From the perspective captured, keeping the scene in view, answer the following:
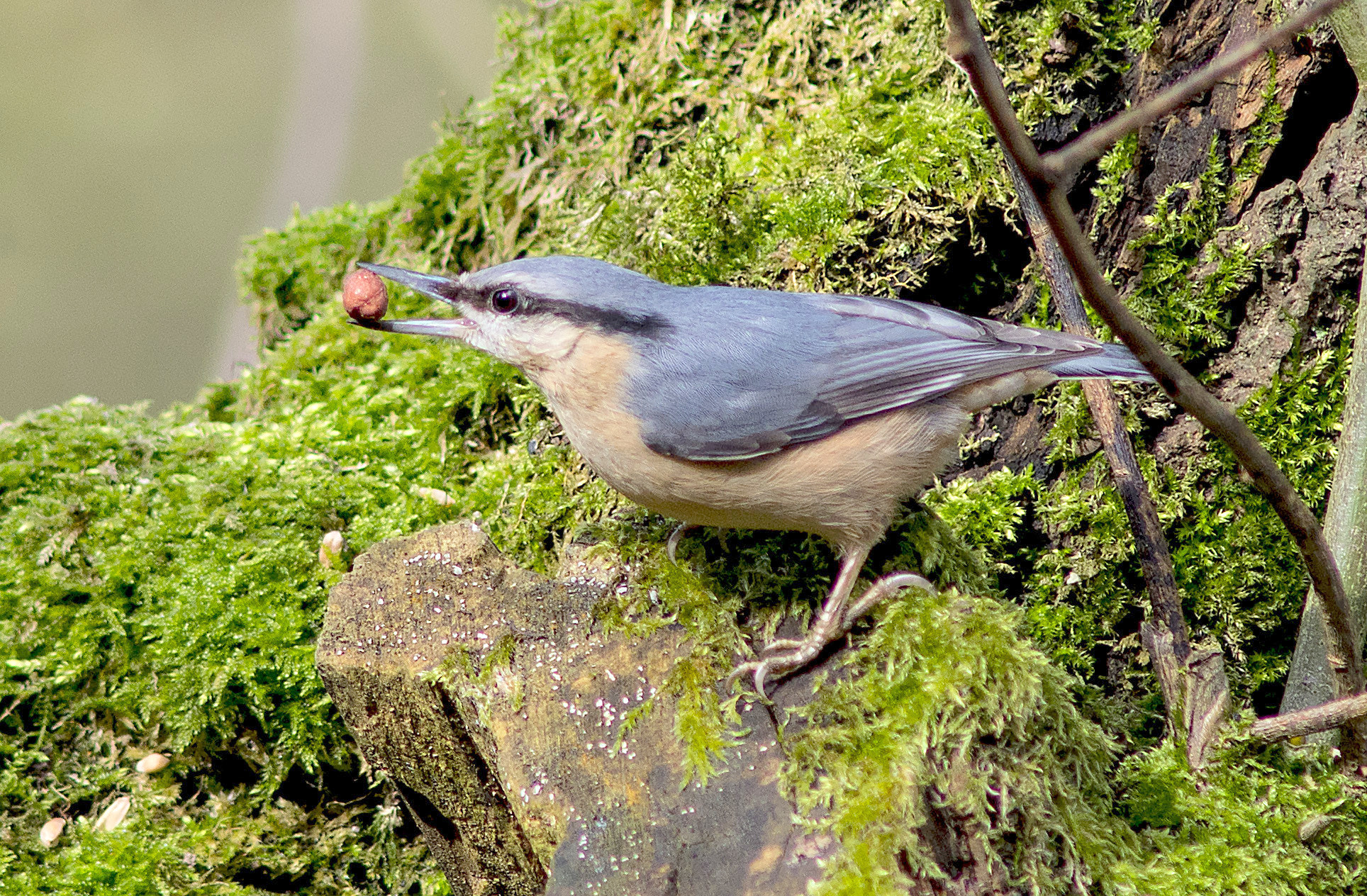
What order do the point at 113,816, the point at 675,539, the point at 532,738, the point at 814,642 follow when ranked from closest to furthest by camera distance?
the point at 532,738
the point at 814,642
the point at 675,539
the point at 113,816

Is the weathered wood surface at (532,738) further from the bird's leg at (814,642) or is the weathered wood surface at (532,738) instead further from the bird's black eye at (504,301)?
the bird's black eye at (504,301)

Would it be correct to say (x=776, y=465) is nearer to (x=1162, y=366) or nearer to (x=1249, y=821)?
(x=1162, y=366)

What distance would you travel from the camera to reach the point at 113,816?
2754 mm

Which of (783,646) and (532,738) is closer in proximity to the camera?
(532,738)

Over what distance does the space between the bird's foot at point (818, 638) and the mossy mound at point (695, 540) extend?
0.28ft

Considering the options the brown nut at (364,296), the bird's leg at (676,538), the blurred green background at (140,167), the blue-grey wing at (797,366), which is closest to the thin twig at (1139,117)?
the blue-grey wing at (797,366)

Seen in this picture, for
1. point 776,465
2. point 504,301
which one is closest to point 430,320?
point 504,301

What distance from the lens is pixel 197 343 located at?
8414mm

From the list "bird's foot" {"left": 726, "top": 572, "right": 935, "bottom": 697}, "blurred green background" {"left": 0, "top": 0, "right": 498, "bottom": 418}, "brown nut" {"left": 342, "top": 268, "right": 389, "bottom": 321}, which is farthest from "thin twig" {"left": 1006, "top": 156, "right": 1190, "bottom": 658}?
"blurred green background" {"left": 0, "top": 0, "right": 498, "bottom": 418}

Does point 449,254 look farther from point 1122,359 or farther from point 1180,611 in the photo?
point 1180,611

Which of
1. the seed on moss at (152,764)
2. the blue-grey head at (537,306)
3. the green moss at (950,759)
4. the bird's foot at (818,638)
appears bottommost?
the green moss at (950,759)

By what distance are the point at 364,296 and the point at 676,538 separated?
1.09 m

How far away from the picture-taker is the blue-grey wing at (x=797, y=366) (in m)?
2.31

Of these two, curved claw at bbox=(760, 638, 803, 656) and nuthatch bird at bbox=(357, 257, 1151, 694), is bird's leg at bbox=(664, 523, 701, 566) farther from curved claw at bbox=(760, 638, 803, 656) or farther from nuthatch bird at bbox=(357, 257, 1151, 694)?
curved claw at bbox=(760, 638, 803, 656)
